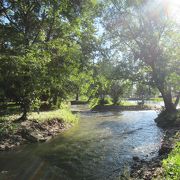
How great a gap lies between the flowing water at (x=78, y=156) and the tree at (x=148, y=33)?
941 centimetres

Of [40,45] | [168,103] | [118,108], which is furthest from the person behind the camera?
[118,108]

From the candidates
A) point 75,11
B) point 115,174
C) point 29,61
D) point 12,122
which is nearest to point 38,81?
point 29,61

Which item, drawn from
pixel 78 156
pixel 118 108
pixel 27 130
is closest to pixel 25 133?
pixel 27 130

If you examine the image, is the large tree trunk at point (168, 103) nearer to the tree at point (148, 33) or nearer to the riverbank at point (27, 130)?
the tree at point (148, 33)

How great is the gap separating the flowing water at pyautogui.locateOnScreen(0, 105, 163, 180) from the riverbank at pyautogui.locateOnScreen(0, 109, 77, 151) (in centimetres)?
90

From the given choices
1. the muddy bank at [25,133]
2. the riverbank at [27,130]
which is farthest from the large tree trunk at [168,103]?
the muddy bank at [25,133]

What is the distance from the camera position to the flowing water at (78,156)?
12337mm

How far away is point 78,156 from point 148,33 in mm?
17931

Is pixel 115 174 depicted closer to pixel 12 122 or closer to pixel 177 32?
pixel 12 122

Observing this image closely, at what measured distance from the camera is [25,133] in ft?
65.3

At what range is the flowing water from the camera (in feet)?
40.5

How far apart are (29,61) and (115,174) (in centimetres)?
1136

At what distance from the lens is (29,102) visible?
73.3 ft

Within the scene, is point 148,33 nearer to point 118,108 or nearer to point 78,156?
point 78,156
